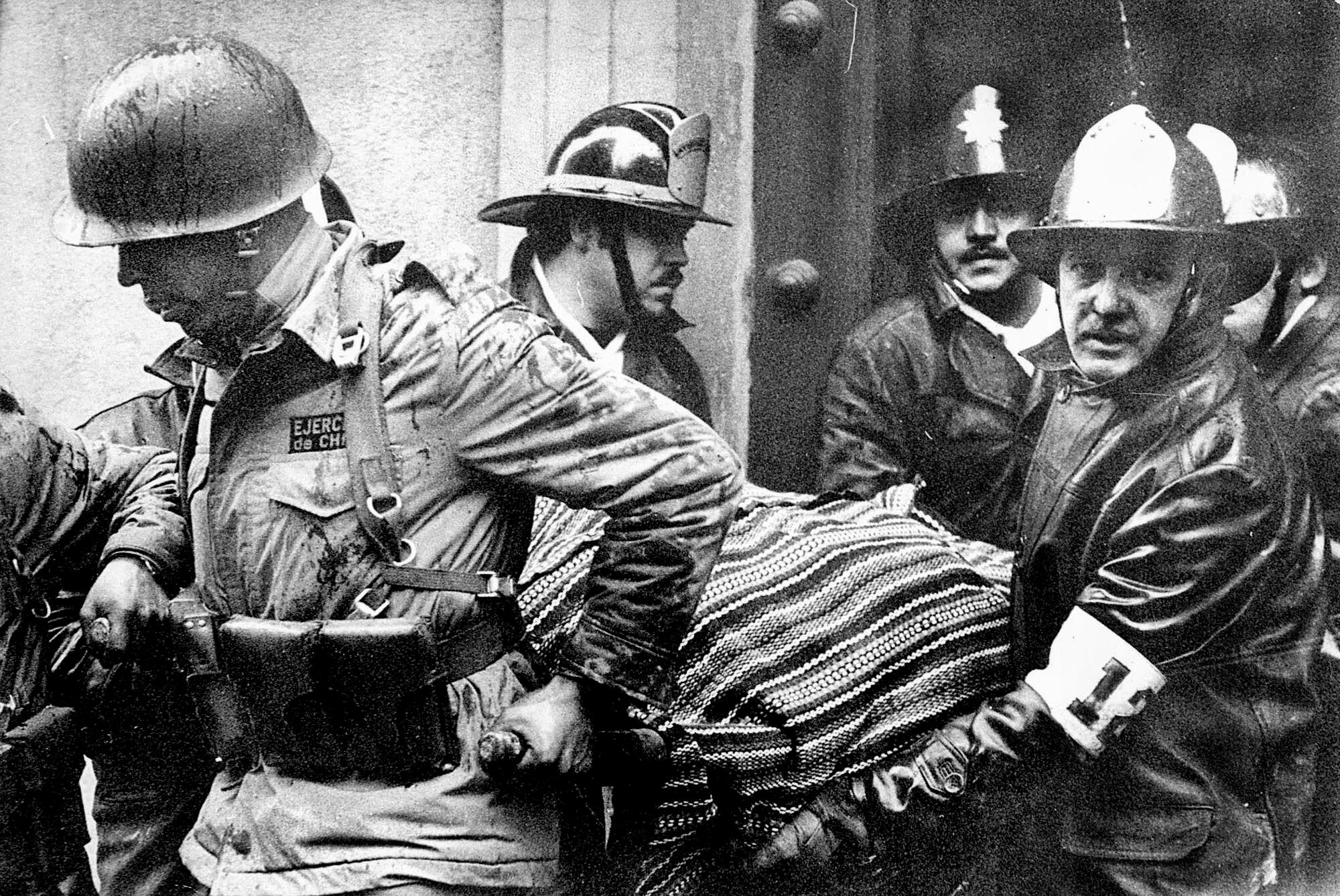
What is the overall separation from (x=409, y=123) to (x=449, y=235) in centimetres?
34

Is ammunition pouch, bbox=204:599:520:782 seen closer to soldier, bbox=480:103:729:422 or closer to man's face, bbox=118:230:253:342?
man's face, bbox=118:230:253:342

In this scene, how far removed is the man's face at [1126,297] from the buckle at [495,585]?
128 centimetres

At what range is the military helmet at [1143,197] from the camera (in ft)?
9.28

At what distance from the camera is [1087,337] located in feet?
9.52

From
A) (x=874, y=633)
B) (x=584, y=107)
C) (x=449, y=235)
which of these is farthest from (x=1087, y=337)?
(x=449, y=235)

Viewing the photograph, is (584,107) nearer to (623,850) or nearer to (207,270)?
(207,270)

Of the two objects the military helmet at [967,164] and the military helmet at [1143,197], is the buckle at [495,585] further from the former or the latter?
the military helmet at [967,164]

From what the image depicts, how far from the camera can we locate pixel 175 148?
7.68ft

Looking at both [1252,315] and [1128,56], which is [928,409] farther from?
[1128,56]

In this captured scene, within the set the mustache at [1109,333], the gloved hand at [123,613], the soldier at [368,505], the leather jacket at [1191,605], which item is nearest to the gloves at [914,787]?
the leather jacket at [1191,605]

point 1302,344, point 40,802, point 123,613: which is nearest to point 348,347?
point 123,613

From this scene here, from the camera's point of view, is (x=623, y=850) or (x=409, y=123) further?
(x=409, y=123)

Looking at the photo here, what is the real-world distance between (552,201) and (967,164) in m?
1.05

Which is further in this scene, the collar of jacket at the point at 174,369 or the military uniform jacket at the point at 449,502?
the collar of jacket at the point at 174,369
